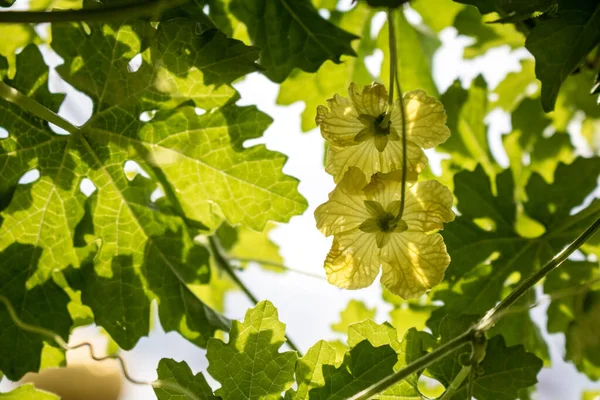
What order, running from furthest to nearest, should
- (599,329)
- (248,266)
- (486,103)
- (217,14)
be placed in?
(248,266), (486,103), (217,14), (599,329)

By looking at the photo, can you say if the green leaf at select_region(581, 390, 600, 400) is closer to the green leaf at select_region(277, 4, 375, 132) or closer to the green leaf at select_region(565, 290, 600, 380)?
the green leaf at select_region(565, 290, 600, 380)

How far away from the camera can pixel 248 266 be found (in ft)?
6.18

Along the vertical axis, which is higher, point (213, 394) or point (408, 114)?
point (408, 114)

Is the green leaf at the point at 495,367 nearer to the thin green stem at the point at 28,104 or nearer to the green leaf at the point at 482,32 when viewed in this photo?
the thin green stem at the point at 28,104

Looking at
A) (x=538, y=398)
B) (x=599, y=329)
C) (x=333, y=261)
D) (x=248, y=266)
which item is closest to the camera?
(x=333, y=261)

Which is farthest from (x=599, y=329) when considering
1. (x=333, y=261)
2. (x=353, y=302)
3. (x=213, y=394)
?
(x=353, y=302)

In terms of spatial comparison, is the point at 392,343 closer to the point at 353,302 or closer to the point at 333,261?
the point at 333,261

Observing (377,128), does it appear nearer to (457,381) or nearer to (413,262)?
(413,262)

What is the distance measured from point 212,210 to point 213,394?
329mm

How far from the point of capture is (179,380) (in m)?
0.98

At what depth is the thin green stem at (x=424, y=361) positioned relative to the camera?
81 cm

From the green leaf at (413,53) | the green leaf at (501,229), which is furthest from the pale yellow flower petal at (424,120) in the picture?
the green leaf at (413,53)

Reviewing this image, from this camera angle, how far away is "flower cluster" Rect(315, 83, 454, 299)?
0.88 metres

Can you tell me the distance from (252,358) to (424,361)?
0.28 metres
